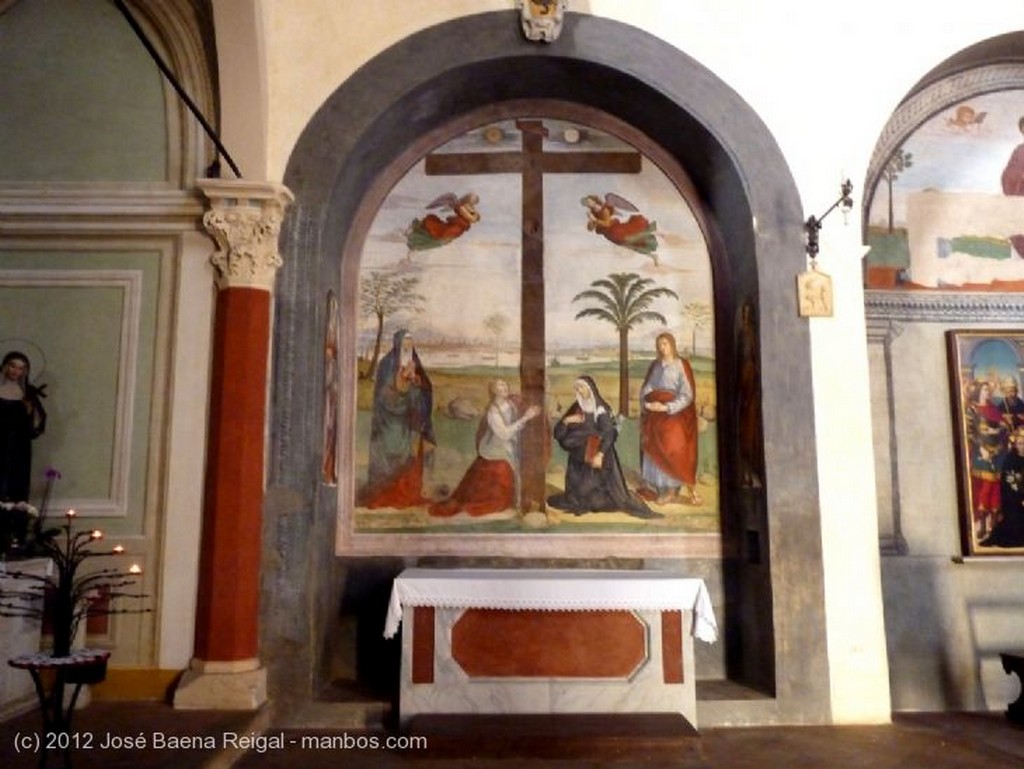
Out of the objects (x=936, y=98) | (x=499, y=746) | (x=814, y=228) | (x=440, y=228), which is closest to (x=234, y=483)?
(x=499, y=746)

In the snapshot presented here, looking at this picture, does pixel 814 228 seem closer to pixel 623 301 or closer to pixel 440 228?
pixel 623 301

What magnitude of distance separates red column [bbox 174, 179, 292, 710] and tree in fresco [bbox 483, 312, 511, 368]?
1806 mm

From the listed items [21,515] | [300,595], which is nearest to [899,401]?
[300,595]

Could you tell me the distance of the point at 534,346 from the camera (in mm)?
7008

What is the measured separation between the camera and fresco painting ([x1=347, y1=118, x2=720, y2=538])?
6844mm

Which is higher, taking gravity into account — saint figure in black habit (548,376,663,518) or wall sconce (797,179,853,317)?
wall sconce (797,179,853,317)

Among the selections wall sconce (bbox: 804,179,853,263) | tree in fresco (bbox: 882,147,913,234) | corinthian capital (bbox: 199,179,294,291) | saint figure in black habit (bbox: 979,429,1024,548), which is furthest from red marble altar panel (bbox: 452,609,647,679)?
tree in fresco (bbox: 882,147,913,234)

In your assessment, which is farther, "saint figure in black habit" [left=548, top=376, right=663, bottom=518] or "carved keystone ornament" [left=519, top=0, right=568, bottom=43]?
"saint figure in black habit" [left=548, top=376, right=663, bottom=518]

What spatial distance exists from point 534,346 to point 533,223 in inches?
41.3

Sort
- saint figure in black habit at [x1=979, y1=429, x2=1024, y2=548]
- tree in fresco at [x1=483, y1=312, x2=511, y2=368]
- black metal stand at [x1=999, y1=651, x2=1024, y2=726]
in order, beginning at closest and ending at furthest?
1. black metal stand at [x1=999, y1=651, x2=1024, y2=726]
2. saint figure in black habit at [x1=979, y1=429, x2=1024, y2=548]
3. tree in fresco at [x1=483, y1=312, x2=511, y2=368]

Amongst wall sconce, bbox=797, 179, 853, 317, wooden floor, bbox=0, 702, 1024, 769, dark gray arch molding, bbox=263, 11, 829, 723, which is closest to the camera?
wooden floor, bbox=0, 702, 1024, 769

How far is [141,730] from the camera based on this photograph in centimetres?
497

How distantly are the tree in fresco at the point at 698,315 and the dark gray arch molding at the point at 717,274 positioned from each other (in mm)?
121

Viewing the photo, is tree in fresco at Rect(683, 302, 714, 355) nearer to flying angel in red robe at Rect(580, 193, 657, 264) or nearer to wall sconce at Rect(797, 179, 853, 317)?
flying angel in red robe at Rect(580, 193, 657, 264)
